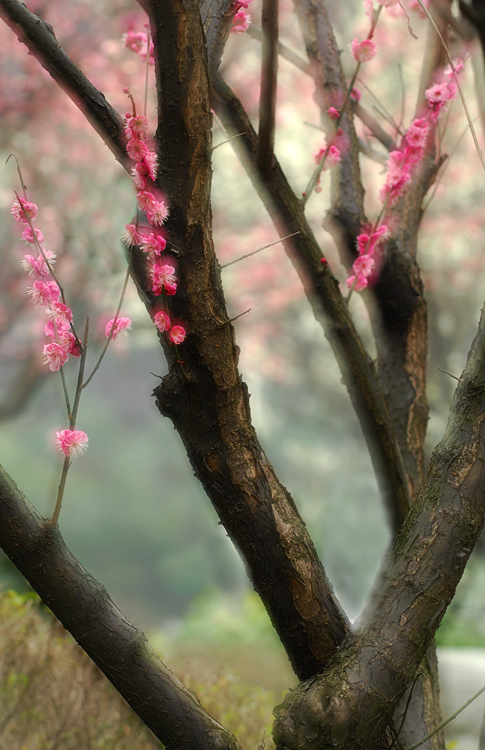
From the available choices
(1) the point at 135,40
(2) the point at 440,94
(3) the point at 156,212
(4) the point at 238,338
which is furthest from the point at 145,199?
(4) the point at 238,338

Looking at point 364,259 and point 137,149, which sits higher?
point 364,259

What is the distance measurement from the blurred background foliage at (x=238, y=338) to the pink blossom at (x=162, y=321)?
225 centimetres

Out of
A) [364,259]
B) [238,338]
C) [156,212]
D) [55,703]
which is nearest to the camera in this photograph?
[156,212]

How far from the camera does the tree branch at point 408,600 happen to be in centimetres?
129

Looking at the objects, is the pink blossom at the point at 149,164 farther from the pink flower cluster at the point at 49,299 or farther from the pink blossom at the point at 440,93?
the pink blossom at the point at 440,93

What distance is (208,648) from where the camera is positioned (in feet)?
18.5

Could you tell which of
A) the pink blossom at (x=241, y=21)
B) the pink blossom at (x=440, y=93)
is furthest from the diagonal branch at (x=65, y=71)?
the pink blossom at (x=440, y=93)

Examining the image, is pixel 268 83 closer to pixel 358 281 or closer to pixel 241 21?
pixel 241 21

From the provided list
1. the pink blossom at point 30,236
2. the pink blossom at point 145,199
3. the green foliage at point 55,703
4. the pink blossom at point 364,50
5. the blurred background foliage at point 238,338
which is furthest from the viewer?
the blurred background foliage at point 238,338

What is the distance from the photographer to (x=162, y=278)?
1.27m

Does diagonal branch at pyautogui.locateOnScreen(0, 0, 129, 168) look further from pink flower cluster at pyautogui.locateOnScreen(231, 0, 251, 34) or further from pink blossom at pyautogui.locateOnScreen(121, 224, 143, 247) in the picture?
pink flower cluster at pyautogui.locateOnScreen(231, 0, 251, 34)

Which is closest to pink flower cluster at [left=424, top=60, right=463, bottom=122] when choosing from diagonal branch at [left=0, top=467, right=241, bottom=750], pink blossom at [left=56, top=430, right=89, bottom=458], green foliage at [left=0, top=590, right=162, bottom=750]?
pink blossom at [left=56, top=430, right=89, bottom=458]

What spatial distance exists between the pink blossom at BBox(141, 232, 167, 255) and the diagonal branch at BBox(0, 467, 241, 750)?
497mm

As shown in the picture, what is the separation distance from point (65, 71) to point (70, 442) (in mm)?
701
